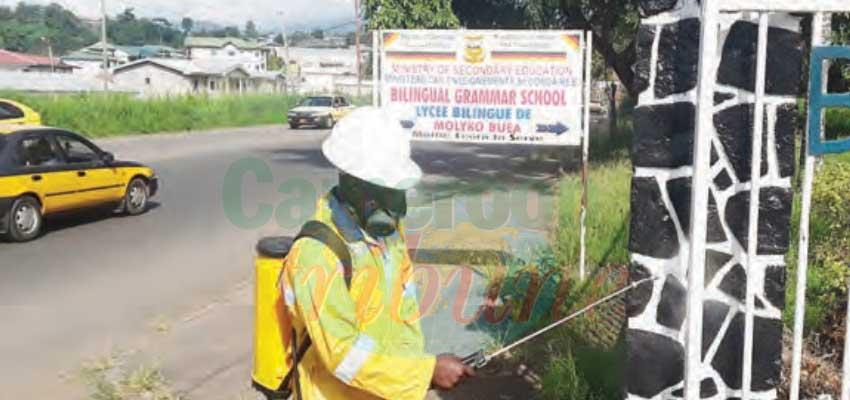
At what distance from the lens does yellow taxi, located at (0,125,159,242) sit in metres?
9.73

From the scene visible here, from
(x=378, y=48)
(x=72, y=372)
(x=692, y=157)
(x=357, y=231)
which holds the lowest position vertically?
(x=72, y=372)

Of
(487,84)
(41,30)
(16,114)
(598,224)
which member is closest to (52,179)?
(487,84)

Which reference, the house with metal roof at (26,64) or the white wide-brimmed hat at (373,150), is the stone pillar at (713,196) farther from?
the house with metal roof at (26,64)

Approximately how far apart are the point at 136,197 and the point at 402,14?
19.6 feet

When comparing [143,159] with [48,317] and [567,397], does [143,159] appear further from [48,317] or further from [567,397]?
[567,397]

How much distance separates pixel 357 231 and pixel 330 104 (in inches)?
1342

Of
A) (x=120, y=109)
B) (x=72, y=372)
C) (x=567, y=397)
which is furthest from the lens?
(x=120, y=109)

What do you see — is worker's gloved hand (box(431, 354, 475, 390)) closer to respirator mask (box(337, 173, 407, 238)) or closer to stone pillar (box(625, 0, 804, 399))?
respirator mask (box(337, 173, 407, 238))

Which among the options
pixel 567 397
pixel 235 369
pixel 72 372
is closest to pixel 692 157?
pixel 567 397

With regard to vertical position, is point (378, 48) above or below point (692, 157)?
above

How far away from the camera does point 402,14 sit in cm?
1525

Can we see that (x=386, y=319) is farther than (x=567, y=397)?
No

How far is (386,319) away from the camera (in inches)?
102

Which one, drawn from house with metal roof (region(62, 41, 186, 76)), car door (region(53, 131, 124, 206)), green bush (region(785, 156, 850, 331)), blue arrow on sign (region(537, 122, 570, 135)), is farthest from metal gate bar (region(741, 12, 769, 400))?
house with metal roof (region(62, 41, 186, 76))
